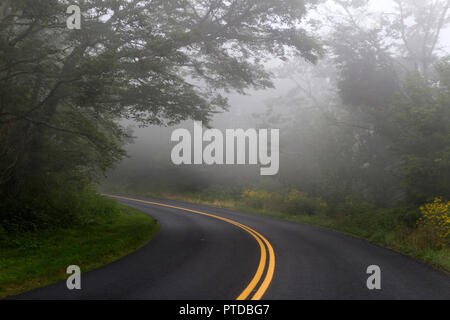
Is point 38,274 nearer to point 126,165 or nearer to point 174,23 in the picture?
point 174,23

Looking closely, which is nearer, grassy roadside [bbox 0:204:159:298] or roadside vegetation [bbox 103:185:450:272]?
grassy roadside [bbox 0:204:159:298]

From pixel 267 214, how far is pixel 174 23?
50.4 ft

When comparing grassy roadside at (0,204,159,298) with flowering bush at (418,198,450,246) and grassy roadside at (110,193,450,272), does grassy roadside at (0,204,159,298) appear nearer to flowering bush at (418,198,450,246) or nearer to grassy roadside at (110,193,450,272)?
grassy roadside at (110,193,450,272)

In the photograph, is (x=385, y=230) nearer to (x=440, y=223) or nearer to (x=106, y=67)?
(x=440, y=223)

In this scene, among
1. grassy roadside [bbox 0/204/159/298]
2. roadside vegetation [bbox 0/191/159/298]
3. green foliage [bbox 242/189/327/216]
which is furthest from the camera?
green foliage [bbox 242/189/327/216]

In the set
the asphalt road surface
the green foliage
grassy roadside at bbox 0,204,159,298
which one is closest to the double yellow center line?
the asphalt road surface

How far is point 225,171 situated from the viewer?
39469mm

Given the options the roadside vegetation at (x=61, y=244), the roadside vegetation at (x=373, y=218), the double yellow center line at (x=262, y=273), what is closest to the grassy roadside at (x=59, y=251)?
the roadside vegetation at (x=61, y=244)

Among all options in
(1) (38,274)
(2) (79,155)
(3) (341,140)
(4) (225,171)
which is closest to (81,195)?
(2) (79,155)

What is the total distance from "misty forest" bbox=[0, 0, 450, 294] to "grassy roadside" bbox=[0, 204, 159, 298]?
56cm

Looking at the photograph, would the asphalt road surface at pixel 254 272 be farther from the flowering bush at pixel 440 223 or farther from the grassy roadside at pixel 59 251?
the flowering bush at pixel 440 223

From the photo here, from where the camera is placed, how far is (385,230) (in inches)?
593

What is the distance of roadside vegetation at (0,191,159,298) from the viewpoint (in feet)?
26.2
